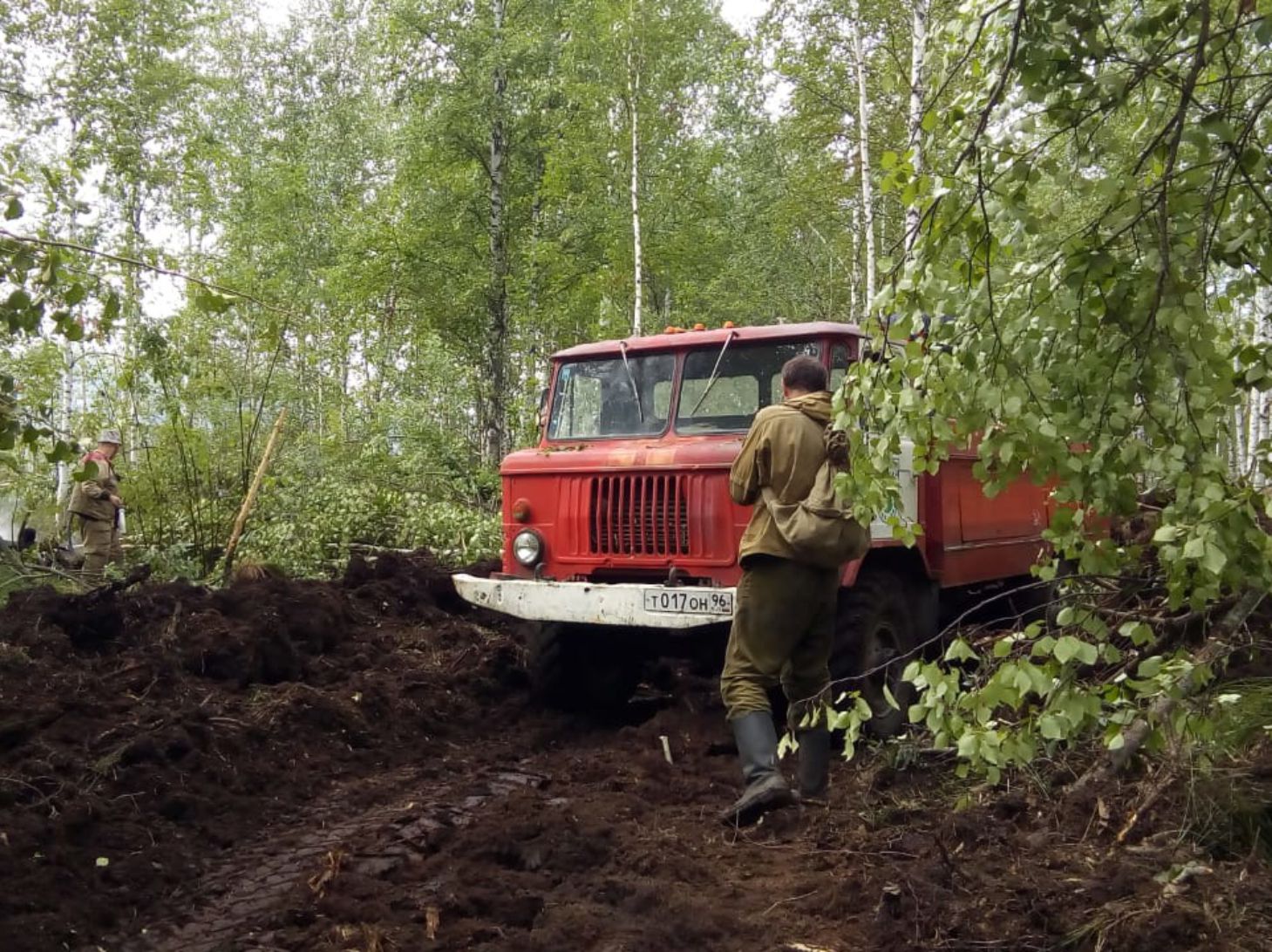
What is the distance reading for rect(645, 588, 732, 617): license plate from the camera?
5.67 metres

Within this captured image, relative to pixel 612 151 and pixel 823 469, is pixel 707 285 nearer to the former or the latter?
pixel 612 151

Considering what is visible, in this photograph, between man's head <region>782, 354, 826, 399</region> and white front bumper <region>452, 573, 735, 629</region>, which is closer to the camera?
man's head <region>782, 354, 826, 399</region>

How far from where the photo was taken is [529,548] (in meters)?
6.69

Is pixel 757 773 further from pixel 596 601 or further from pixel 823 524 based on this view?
pixel 596 601

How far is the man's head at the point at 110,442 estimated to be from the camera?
36.6 ft

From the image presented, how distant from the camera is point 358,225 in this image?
1948 cm

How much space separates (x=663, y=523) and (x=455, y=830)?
2.06 metres

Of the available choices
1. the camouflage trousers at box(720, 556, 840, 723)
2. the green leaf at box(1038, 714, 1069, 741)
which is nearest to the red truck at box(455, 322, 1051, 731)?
the camouflage trousers at box(720, 556, 840, 723)

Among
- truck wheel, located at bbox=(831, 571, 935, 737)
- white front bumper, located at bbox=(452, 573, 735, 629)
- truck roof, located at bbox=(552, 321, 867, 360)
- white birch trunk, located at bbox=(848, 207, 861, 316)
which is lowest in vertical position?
truck wheel, located at bbox=(831, 571, 935, 737)

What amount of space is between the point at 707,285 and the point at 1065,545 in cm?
2060

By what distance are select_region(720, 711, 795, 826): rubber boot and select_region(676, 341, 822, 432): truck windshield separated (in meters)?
2.13

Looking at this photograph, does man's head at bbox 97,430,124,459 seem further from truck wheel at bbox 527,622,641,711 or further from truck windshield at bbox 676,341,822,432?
truck windshield at bbox 676,341,822,432

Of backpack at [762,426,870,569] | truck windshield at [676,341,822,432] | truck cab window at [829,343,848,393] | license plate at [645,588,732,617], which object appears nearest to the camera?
backpack at [762,426,870,569]

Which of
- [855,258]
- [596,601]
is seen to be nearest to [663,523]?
[596,601]
